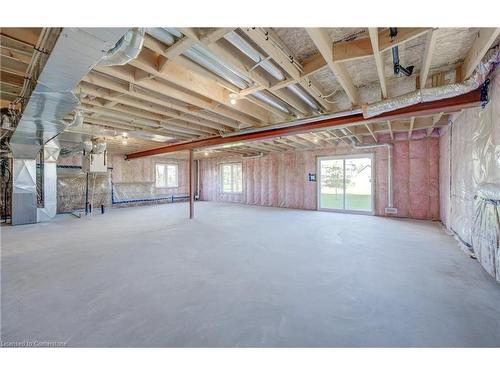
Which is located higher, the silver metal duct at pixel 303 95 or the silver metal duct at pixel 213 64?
the silver metal duct at pixel 303 95

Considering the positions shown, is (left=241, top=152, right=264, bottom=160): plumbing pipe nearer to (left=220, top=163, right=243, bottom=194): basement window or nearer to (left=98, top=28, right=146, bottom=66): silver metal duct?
(left=220, top=163, right=243, bottom=194): basement window

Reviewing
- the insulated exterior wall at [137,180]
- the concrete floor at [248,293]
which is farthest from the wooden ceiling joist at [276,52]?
the insulated exterior wall at [137,180]

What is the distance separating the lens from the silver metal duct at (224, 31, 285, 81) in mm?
1667


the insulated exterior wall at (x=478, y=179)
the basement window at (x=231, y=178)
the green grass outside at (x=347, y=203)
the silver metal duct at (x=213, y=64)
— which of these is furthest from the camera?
the basement window at (x=231, y=178)

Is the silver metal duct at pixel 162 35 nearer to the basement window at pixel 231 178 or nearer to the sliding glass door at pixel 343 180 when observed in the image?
the sliding glass door at pixel 343 180

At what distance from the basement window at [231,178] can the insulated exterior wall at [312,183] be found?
21 centimetres

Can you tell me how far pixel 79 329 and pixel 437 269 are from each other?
132 inches

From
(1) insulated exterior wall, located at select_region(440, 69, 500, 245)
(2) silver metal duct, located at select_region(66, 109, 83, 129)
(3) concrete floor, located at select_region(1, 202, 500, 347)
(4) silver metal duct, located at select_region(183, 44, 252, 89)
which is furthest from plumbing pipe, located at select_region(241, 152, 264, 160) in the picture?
(2) silver metal duct, located at select_region(66, 109, 83, 129)

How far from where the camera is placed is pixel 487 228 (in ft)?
7.67

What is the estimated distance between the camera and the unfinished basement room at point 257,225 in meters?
1.44

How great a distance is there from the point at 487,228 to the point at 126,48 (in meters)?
3.75

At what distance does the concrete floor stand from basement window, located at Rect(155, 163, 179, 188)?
241 inches

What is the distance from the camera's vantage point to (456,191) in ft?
11.8
